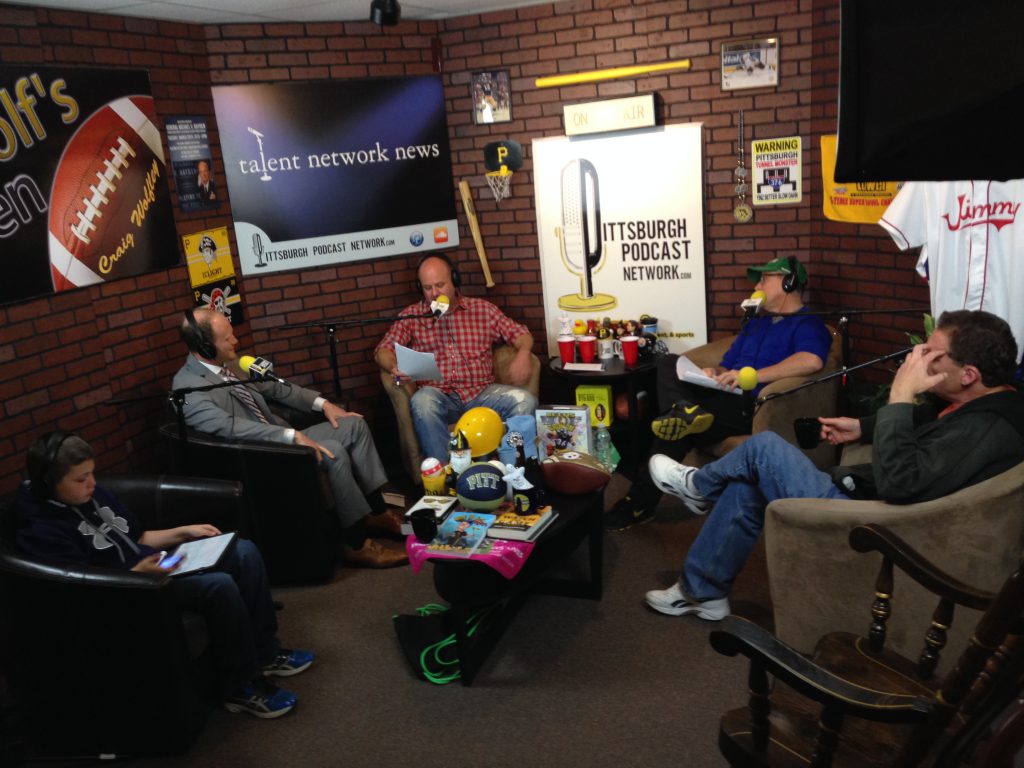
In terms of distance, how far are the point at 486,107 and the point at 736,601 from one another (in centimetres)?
332

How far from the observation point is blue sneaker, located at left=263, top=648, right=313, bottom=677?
329cm

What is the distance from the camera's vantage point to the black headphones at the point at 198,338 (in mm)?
3971

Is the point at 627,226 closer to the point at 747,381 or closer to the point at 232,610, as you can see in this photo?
the point at 747,381

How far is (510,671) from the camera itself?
10.6ft

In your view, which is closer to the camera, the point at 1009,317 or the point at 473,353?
the point at 1009,317

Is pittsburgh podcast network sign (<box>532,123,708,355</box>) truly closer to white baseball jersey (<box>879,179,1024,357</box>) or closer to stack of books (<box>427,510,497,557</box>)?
white baseball jersey (<box>879,179,1024,357</box>)

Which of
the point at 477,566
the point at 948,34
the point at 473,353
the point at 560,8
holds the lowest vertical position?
the point at 477,566

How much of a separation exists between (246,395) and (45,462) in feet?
4.45

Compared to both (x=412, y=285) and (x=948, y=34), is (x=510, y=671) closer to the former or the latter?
(x=948, y=34)

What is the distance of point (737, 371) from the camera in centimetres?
433

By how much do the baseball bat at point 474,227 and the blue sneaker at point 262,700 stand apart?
3.10 metres

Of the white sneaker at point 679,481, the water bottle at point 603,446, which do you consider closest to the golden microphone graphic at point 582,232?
the water bottle at point 603,446

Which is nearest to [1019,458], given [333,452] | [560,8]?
[333,452]

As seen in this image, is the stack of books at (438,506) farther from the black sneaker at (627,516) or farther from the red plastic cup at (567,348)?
the red plastic cup at (567,348)
